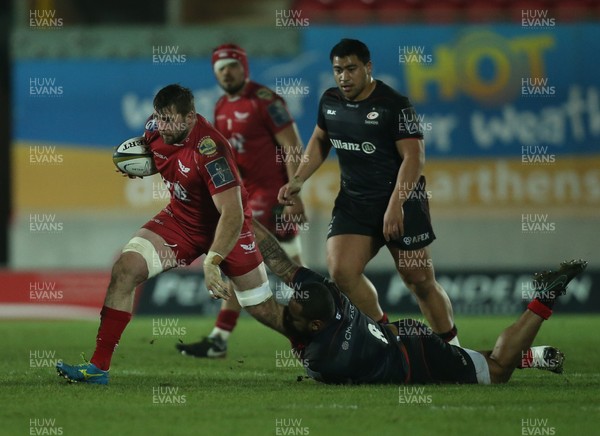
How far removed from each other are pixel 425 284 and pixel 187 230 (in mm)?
1779

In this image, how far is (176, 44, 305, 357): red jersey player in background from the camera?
1002 centimetres

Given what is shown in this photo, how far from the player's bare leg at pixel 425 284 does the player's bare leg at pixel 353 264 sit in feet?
0.67

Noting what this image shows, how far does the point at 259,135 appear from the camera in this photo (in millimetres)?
10172

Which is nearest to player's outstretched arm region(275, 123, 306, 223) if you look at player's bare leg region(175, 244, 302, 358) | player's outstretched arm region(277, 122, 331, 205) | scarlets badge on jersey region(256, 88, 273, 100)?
scarlets badge on jersey region(256, 88, 273, 100)

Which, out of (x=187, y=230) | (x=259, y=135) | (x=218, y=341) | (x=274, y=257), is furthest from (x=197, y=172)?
(x=259, y=135)

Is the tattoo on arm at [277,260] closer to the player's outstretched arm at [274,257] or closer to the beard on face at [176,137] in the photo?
the player's outstretched arm at [274,257]

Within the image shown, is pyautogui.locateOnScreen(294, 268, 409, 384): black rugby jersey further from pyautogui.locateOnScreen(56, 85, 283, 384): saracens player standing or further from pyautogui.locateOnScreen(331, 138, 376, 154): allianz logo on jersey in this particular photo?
pyautogui.locateOnScreen(331, 138, 376, 154): allianz logo on jersey

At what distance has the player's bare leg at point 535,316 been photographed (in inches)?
276

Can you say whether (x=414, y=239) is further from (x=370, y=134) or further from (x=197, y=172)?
(x=197, y=172)

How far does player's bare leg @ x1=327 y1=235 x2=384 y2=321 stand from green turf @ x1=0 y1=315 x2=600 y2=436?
2.35 ft

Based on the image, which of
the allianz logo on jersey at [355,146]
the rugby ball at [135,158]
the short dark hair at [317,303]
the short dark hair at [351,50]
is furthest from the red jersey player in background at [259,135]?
the short dark hair at [317,303]

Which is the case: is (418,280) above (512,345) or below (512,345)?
above

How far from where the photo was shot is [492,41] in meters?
14.9

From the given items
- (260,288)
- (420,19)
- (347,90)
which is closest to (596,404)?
(260,288)
